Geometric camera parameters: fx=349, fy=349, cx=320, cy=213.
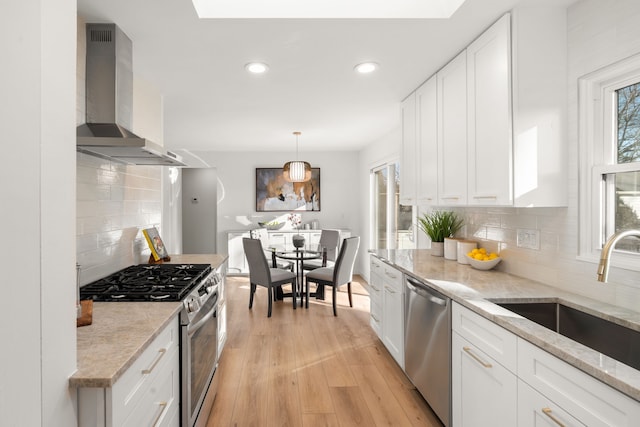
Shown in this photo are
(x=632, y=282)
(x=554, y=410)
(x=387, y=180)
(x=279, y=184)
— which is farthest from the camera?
(x=279, y=184)

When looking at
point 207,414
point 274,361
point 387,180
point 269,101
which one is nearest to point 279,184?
point 387,180

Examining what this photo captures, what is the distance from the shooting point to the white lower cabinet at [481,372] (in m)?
1.40

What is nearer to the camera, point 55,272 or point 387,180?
point 55,272

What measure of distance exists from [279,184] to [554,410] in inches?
228

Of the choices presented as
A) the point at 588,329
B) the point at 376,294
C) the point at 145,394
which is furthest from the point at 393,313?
the point at 145,394

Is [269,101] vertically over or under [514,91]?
over

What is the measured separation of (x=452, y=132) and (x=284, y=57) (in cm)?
130

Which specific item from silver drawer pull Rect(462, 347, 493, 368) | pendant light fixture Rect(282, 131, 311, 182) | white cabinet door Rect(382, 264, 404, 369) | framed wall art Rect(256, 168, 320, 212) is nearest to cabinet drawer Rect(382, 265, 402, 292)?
white cabinet door Rect(382, 264, 404, 369)

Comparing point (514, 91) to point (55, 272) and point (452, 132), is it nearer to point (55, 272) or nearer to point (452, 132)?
point (452, 132)

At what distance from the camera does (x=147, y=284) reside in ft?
6.52

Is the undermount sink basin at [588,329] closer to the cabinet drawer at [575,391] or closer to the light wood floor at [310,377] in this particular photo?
the cabinet drawer at [575,391]

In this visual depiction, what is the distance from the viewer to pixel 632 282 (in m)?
1.52

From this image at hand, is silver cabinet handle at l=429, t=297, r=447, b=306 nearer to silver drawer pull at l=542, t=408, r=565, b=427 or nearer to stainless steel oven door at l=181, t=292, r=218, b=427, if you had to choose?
silver drawer pull at l=542, t=408, r=565, b=427

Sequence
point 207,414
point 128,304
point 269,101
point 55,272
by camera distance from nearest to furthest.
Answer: point 55,272 < point 128,304 < point 207,414 < point 269,101
